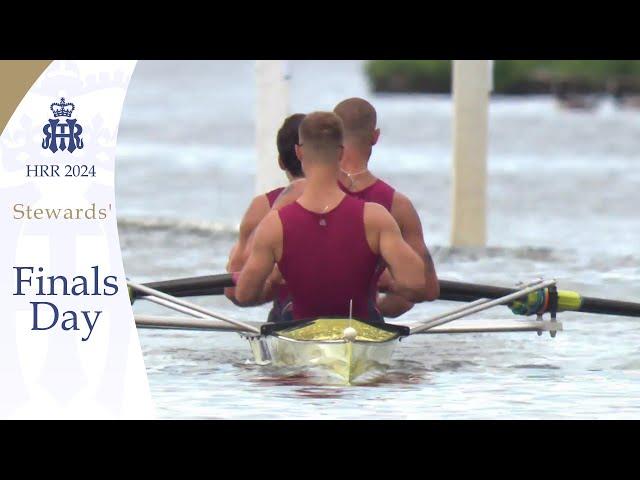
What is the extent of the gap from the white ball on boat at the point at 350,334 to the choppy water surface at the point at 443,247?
1.25ft

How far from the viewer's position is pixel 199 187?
2634cm

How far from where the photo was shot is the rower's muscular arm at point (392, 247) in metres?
10.3

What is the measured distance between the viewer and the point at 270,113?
661 inches

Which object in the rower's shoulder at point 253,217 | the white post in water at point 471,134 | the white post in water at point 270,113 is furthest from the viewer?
the white post in water at point 471,134

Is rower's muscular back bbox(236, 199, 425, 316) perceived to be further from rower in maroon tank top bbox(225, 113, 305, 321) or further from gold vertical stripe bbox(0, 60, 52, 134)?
gold vertical stripe bbox(0, 60, 52, 134)

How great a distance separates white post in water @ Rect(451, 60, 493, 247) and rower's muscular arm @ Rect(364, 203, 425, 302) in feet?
21.8

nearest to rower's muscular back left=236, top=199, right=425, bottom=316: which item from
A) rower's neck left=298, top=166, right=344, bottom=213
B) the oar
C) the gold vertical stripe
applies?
rower's neck left=298, top=166, right=344, bottom=213

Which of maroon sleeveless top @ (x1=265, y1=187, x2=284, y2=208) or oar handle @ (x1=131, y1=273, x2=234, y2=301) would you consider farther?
oar handle @ (x1=131, y1=273, x2=234, y2=301)

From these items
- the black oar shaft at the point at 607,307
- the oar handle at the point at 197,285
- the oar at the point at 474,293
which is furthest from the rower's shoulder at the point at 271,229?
the black oar shaft at the point at 607,307

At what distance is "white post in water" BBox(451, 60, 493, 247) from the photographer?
55.8ft

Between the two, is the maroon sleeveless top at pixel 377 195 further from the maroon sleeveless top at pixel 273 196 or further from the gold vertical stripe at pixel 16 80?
the gold vertical stripe at pixel 16 80

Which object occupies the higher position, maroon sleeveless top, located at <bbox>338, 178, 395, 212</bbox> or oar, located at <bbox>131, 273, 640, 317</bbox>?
maroon sleeveless top, located at <bbox>338, 178, 395, 212</bbox>

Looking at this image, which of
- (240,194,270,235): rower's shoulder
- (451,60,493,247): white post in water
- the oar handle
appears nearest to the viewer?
(240,194,270,235): rower's shoulder
